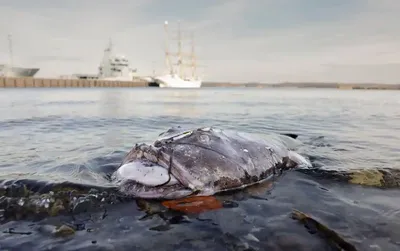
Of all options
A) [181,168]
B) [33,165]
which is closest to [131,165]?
[181,168]

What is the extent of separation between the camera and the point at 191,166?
13.6 feet

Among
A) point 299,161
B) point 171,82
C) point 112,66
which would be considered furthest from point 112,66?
point 299,161

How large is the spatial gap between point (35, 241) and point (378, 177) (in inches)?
209

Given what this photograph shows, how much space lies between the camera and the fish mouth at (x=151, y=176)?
407 centimetres

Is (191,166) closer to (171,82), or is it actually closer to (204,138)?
(204,138)

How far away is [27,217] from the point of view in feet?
11.6

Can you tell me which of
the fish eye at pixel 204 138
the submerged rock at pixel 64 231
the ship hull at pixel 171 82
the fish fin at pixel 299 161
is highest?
the ship hull at pixel 171 82

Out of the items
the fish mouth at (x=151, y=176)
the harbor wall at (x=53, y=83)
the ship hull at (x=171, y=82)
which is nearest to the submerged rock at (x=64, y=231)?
the fish mouth at (x=151, y=176)

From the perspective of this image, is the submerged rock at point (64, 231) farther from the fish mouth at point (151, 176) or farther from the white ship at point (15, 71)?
the white ship at point (15, 71)

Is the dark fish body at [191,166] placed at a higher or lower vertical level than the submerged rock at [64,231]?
higher

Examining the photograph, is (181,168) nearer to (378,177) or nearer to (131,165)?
(131,165)

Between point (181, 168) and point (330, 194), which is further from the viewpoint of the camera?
point (330, 194)

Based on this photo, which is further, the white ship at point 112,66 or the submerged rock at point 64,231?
the white ship at point 112,66

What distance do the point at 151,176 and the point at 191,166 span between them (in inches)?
21.6
